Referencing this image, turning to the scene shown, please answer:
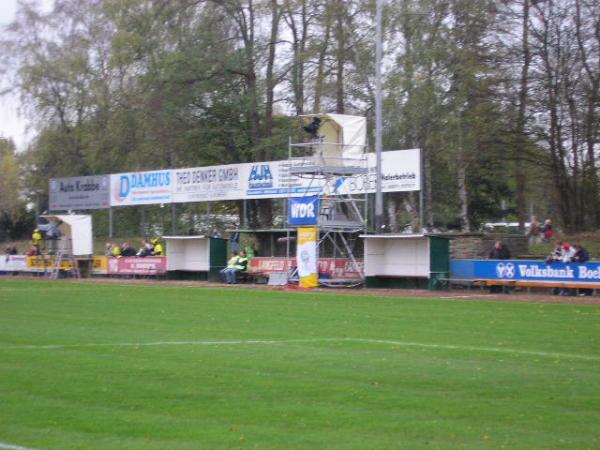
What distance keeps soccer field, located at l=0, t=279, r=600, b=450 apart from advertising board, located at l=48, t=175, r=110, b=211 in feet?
98.6

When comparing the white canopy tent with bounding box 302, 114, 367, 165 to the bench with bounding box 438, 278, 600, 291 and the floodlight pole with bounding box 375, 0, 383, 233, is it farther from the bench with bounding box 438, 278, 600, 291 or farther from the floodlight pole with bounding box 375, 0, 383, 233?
the bench with bounding box 438, 278, 600, 291

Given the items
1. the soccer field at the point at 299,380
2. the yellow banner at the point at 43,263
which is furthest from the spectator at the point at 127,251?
the soccer field at the point at 299,380

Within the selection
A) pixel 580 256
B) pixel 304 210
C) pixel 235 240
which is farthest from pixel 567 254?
pixel 235 240

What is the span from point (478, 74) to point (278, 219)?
15.0 metres

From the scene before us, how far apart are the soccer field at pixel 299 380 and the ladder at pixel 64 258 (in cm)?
2599

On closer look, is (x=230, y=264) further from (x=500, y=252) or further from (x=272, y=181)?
(x=500, y=252)

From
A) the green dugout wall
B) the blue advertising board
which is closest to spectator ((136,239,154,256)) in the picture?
the green dugout wall

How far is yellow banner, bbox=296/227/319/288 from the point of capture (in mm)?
37781

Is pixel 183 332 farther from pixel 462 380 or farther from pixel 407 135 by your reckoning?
pixel 407 135

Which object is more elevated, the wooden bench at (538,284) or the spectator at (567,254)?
the spectator at (567,254)

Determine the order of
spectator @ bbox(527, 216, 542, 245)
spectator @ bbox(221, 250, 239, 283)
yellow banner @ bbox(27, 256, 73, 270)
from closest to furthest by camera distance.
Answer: spectator @ bbox(527, 216, 542, 245) < spectator @ bbox(221, 250, 239, 283) < yellow banner @ bbox(27, 256, 73, 270)

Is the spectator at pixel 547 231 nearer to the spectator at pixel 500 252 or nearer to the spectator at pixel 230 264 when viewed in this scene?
the spectator at pixel 500 252

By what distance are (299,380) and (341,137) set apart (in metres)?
27.7

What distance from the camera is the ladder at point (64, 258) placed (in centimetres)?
5031
